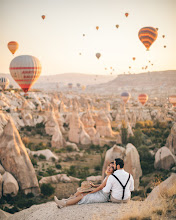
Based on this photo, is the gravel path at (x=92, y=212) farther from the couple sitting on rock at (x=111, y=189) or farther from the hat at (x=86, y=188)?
the hat at (x=86, y=188)

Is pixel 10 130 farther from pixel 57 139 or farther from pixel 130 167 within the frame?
pixel 57 139

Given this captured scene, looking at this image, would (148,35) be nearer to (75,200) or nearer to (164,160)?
(164,160)

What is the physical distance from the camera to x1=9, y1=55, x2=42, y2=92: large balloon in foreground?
1684 cm

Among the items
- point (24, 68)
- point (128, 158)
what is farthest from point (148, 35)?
point (128, 158)

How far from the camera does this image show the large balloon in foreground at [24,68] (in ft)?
55.3

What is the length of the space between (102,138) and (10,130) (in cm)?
1589

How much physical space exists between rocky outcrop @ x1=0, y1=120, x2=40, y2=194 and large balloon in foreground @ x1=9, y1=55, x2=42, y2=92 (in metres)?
8.60

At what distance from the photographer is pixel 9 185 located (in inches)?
332

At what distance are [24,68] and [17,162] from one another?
9561 mm

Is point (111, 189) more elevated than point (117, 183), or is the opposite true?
point (117, 183)

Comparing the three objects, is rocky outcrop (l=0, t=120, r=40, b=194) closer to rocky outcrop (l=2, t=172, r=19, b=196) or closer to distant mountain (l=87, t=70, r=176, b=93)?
rocky outcrop (l=2, t=172, r=19, b=196)

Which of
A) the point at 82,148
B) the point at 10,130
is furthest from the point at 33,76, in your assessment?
the point at 10,130

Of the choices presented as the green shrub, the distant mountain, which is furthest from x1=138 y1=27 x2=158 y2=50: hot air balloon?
the distant mountain

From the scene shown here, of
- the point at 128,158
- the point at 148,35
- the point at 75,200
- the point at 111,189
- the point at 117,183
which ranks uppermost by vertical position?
the point at 148,35
